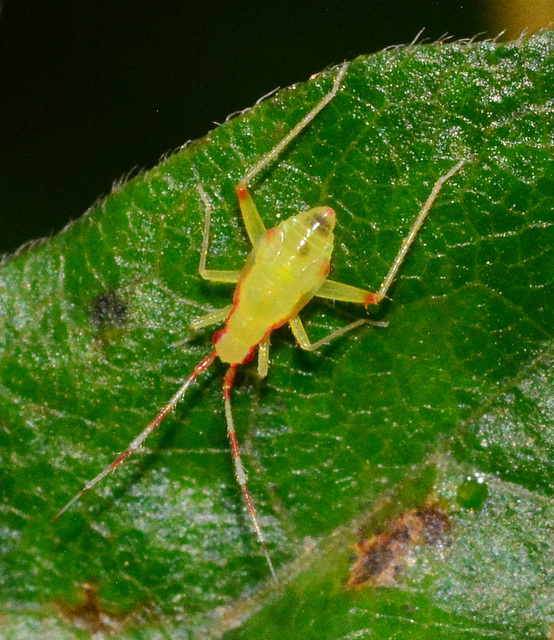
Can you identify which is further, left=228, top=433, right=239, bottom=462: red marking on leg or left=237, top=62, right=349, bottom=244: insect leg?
left=228, top=433, right=239, bottom=462: red marking on leg

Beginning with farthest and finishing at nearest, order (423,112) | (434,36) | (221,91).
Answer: (221,91), (434,36), (423,112)

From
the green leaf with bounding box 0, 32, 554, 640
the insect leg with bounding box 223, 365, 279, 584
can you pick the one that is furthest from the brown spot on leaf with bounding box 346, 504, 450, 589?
the insect leg with bounding box 223, 365, 279, 584

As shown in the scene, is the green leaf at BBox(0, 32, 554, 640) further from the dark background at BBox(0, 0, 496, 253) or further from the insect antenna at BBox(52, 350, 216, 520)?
the dark background at BBox(0, 0, 496, 253)

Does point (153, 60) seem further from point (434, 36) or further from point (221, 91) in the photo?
point (434, 36)

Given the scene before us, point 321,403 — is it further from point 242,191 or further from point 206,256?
point 242,191

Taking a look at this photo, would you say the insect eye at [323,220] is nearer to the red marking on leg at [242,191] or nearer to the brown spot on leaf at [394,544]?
the red marking on leg at [242,191]

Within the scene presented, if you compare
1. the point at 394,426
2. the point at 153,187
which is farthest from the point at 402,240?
the point at 153,187
